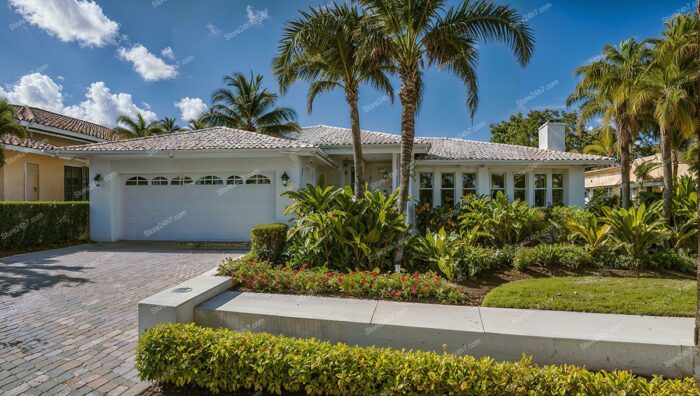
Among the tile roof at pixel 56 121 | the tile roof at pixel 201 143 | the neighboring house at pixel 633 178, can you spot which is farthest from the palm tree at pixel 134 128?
the neighboring house at pixel 633 178

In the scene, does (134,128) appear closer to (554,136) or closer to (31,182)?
(31,182)

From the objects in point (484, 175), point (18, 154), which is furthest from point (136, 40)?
point (484, 175)

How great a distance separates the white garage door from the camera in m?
11.9

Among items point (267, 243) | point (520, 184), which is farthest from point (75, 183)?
point (520, 184)

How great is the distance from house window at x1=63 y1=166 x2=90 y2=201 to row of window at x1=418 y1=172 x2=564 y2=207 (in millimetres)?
17473

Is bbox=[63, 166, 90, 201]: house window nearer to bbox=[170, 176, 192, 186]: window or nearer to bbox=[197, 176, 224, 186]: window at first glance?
bbox=[170, 176, 192, 186]: window

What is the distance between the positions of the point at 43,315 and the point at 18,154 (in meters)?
14.4

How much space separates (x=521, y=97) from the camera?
13.6 metres

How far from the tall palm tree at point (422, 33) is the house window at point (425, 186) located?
274 inches

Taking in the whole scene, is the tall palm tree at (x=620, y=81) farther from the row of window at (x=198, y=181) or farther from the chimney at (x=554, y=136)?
the row of window at (x=198, y=181)

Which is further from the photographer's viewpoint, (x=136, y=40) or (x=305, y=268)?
(x=136, y=40)

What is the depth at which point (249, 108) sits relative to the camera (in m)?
20.6

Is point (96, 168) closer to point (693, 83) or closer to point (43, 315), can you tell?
point (43, 315)

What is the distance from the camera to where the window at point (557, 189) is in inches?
569
